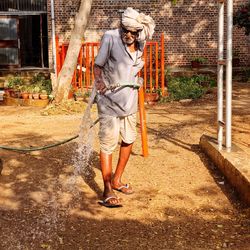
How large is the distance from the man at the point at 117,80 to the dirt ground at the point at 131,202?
404mm

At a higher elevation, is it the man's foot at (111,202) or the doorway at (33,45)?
the doorway at (33,45)

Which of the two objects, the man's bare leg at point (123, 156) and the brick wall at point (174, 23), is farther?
the brick wall at point (174, 23)

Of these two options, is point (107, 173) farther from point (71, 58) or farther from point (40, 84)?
point (40, 84)

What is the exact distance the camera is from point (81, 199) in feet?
16.5

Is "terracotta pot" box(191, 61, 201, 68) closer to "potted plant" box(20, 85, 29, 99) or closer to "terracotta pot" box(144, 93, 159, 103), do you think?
"terracotta pot" box(144, 93, 159, 103)

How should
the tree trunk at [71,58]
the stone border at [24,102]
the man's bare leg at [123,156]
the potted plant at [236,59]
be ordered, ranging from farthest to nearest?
1. the potted plant at [236,59]
2. the stone border at [24,102]
3. the tree trunk at [71,58]
4. the man's bare leg at [123,156]

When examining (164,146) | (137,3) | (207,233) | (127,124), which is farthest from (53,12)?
(207,233)

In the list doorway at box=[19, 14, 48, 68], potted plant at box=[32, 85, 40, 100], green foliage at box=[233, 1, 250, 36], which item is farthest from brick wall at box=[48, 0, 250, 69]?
potted plant at box=[32, 85, 40, 100]

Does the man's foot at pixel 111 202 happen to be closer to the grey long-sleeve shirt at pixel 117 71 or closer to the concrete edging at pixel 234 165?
the grey long-sleeve shirt at pixel 117 71

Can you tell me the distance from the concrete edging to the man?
3.99ft

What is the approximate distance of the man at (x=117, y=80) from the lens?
458 centimetres

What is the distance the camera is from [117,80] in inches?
186

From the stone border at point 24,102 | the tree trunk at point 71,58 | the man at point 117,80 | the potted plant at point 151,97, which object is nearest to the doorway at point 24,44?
the stone border at point 24,102

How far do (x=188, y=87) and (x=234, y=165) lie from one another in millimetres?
8324
